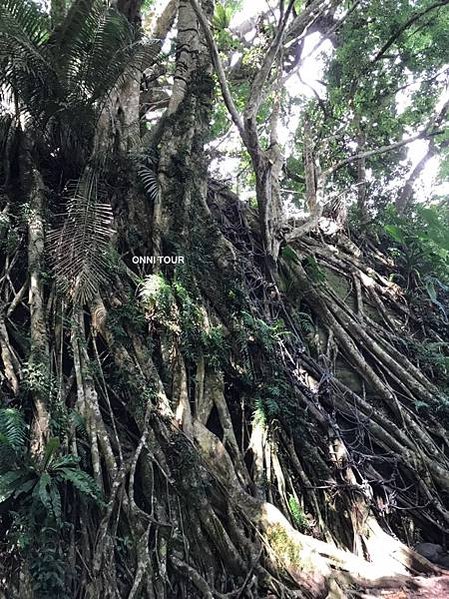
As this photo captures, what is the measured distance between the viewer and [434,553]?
338cm

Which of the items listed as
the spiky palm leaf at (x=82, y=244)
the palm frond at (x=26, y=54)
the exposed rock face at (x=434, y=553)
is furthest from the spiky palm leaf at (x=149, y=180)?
the exposed rock face at (x=434, y=553)

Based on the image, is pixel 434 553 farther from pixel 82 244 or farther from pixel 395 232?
pixel 395 232

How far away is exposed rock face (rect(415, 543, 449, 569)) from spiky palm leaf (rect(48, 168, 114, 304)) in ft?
9.64

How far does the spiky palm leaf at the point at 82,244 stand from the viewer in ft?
12.0

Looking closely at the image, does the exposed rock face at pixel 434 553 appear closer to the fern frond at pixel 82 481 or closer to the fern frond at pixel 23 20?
the fern frond at pixel 82 481

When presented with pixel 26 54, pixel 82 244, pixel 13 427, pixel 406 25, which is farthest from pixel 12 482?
pixel 406 25

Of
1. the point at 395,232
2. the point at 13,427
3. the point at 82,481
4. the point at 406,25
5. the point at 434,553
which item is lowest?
the point at 434,553

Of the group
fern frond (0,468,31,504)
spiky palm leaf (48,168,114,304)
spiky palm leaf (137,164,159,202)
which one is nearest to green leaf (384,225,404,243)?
spiky palm leaf (137,164,159,202)

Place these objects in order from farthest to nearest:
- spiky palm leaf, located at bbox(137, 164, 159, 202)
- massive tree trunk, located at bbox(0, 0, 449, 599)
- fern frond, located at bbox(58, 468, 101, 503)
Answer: spiky palm leaf, located at bbox(137, 164, 159, 202) < massive tree trunk, located at bbox(0, 0, 449, 599) < fern frond, located at bbox(58, 468, 101, 503)

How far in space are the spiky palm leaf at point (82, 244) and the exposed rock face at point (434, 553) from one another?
2939 mm

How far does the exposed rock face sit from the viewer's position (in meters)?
3.30

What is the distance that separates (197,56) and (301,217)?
2.58m

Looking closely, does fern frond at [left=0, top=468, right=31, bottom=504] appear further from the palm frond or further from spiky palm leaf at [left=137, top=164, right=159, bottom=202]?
the palm frond

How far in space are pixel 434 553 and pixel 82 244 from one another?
11.0 ft
